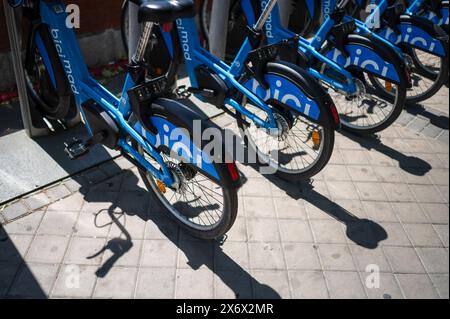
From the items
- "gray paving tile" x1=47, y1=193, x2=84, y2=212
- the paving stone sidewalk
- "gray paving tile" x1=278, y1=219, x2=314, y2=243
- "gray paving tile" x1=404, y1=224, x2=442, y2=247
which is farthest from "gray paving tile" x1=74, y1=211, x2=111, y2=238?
"gray paving tile" x1=404, y1=224, x2=442, y2=247

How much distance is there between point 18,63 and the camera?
11.1 feet

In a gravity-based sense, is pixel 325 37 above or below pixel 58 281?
above

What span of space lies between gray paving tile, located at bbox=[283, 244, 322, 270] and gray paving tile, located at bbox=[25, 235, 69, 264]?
1636 mm

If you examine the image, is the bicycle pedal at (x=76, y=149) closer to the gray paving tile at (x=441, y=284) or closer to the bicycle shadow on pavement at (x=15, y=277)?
the bicycle shadow on pavement at (x=15, y=277)

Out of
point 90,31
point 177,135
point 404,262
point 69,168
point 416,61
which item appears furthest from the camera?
point 416,61

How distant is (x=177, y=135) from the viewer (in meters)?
2.56

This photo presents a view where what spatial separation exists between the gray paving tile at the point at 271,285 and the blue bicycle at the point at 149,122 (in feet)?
1.38

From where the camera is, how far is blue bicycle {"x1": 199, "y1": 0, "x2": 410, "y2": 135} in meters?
3.80

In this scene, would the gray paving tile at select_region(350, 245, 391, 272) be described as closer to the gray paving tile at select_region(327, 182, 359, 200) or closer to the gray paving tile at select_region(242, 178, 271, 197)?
the gray paving tile at select_region(327, 182, 359, 200)

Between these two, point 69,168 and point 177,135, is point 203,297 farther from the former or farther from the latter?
point 69,168

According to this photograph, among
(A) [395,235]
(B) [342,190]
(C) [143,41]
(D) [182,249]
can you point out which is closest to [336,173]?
(B) [342,190]

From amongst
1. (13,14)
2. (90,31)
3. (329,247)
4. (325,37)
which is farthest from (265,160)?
(90,31)

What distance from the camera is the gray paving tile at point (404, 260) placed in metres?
2.92
